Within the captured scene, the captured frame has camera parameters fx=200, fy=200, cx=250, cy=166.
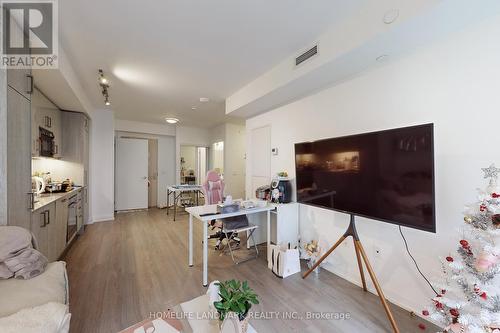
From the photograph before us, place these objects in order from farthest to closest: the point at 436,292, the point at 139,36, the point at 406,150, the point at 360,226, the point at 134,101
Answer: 1. the point at 134,101
2. the point at 360,226
3. the point at 139,36
4. the point at 436,292
5. the point at 406,150

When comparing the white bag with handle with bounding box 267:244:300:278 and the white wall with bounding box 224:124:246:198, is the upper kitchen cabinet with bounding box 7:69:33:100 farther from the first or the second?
the white wall with bounding box 224:124:246:198

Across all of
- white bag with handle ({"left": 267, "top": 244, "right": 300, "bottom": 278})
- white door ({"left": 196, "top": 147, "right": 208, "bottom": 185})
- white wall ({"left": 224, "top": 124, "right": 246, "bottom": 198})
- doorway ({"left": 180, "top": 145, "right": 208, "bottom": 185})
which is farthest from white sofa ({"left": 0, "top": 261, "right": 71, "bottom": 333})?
doorway ({"left": 180, "top": 145, "right": 208, "bottom": 185})

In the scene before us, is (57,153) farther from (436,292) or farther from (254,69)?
(436,292)

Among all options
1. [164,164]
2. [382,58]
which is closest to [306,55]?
[382,58]

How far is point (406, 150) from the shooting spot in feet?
5.19

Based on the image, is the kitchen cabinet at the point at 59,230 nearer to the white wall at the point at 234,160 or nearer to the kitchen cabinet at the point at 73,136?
the kitchen cabinet at the point at 73,136

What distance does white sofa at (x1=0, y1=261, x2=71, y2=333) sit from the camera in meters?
0.95

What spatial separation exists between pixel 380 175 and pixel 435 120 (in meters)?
0.68

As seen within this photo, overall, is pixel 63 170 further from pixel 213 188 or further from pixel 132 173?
pixel 213 188

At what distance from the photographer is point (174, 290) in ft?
7.17

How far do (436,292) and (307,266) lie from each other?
137 cm

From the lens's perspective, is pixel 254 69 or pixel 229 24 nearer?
pixel 229 24

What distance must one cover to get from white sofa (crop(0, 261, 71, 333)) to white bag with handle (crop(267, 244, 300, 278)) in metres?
2.01

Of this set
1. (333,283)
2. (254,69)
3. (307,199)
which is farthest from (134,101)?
(333,283)
